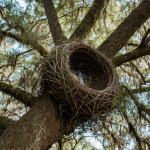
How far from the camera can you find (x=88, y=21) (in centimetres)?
299

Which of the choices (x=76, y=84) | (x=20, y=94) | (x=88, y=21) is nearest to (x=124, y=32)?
(x=88, y=21)


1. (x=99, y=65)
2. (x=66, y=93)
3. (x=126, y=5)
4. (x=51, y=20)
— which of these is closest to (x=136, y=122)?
(x=99, y=65)

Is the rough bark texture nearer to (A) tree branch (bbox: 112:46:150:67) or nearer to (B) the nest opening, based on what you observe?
(B) the nest opening

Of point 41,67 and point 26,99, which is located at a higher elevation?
point 41,67

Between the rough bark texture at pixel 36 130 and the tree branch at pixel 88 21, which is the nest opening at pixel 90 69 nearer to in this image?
the tree branch at pixel 88 21

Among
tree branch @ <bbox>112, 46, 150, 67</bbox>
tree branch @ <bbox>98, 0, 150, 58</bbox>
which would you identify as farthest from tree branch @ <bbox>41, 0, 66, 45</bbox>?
tree branch @ <bbox>112, 46, 150, 67</bbox>

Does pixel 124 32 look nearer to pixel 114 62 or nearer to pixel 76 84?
pixel 114 62

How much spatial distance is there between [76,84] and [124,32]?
1172 mm

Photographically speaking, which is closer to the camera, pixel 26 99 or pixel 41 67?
pixel 41 67

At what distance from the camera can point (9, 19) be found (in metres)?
3.41

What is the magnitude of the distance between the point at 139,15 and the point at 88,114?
4.95ft

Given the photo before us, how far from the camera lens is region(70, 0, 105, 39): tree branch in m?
2.85

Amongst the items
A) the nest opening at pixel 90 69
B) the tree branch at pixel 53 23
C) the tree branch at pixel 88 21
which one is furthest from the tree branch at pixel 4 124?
the tree branch at pixel 88 21

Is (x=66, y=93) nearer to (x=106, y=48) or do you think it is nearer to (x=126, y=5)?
(x=106, y=48)
